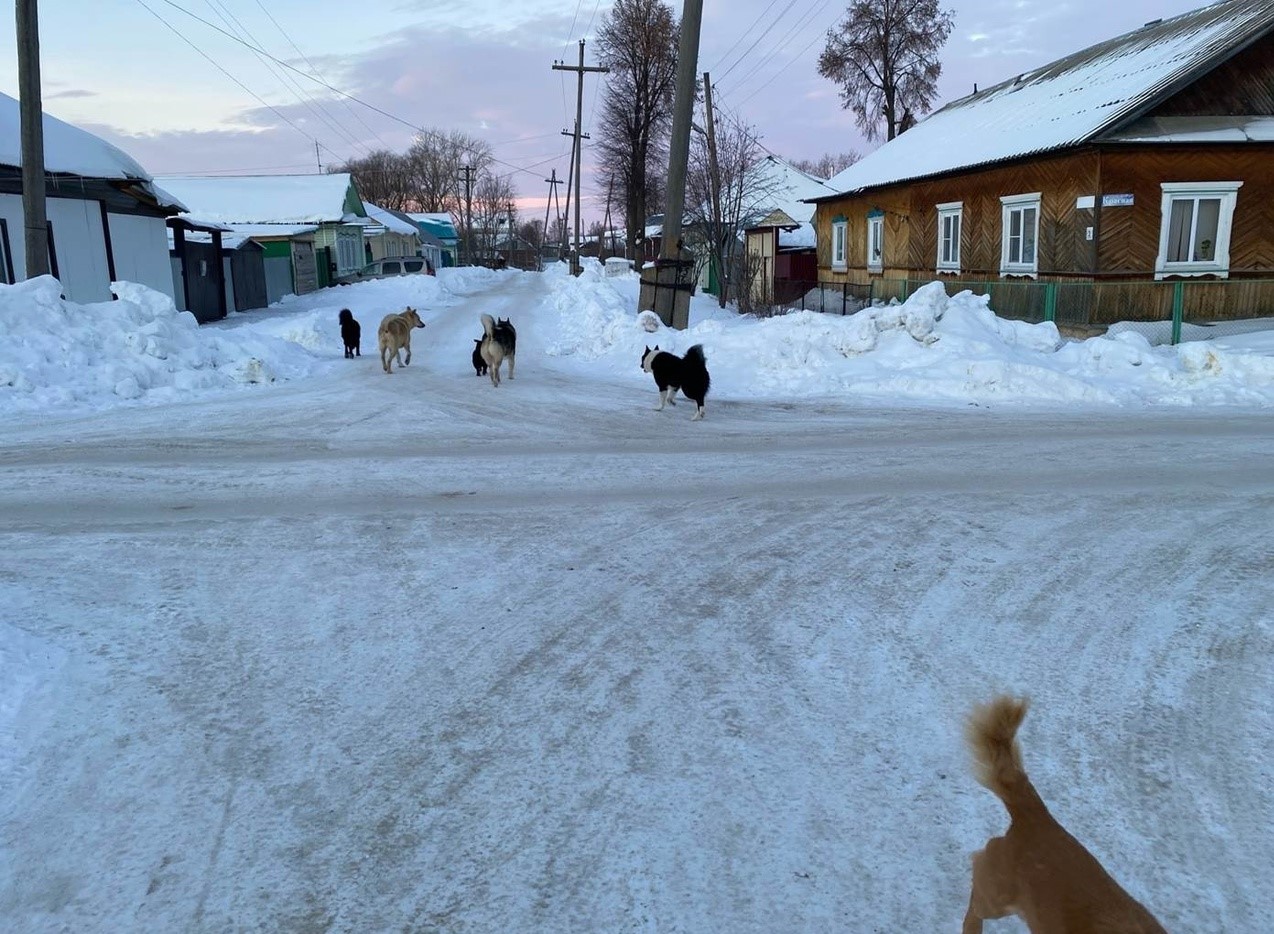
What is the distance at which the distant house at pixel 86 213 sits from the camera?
18.7 metres

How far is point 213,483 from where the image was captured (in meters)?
8.19

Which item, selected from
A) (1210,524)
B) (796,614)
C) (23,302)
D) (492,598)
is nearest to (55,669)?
(492,598)

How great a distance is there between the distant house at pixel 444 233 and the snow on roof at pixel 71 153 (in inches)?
2341

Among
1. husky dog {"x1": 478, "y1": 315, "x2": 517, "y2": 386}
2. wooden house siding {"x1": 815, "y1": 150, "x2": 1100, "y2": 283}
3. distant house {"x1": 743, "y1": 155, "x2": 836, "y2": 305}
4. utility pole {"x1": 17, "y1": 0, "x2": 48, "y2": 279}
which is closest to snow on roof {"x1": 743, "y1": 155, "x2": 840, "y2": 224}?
distant house {"x1": 743, "y1": 155, "x2": 836, "y2": 305}

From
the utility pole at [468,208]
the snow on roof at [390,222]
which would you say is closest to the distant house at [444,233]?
the utility pole at [468,208]

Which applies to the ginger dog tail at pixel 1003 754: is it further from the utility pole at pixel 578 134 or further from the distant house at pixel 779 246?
the utility pole at pixel 578 134

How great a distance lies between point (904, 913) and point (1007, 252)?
2238 centimetres

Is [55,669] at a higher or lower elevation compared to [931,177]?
lower

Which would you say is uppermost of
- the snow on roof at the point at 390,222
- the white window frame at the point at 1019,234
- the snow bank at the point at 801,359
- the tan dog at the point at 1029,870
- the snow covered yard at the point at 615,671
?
the snow on roof at the point at 390,222

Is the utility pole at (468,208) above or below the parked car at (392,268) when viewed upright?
above

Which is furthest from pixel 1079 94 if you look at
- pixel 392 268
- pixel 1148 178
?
pixel 392 268

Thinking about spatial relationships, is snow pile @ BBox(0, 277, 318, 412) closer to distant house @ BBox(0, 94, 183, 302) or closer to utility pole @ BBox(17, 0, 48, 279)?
utility pole @ BBox(17, 0, 48, 279)

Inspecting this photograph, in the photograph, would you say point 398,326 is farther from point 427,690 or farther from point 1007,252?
point 1007,252

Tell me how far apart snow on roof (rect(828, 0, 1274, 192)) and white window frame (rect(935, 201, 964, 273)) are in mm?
1126
